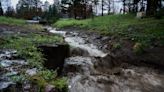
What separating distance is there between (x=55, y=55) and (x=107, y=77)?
2752 millimetres

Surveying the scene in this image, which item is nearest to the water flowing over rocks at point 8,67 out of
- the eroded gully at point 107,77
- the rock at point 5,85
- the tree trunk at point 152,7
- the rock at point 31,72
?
the rock at point 5,85

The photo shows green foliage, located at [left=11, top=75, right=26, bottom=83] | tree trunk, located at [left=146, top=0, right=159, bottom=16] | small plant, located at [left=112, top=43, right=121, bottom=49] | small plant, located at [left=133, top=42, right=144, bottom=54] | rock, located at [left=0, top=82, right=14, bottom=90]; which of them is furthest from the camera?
tree trunk, located at [left=146, top=0, right=159, bottom=16]

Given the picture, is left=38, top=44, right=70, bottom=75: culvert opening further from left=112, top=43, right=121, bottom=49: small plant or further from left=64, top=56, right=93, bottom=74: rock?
left=112, top=43, right=121, bottom=49: small plant

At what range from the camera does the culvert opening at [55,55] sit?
29.3 ft

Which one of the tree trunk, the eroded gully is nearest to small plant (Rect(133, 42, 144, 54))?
the eroded gully

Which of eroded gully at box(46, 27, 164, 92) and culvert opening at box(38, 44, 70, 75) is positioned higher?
culvert opening at box(38, 44, 70, 75)

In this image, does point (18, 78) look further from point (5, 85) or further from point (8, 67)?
point (8, 67)

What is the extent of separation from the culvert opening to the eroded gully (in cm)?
27

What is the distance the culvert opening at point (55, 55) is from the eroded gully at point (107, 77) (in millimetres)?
275

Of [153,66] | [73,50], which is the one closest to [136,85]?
[153,66]

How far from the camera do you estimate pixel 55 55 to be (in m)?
9.71

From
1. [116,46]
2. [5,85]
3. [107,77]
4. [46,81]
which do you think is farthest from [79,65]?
[5,85]

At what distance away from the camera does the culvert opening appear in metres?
8.94

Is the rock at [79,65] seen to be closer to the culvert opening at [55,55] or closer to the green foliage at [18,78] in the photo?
the culvert opening at [55,55]
